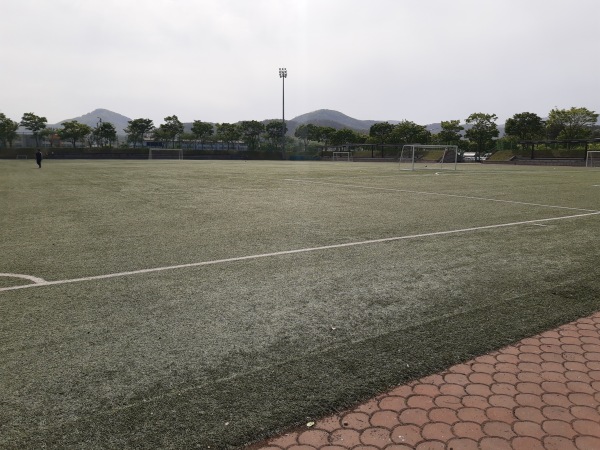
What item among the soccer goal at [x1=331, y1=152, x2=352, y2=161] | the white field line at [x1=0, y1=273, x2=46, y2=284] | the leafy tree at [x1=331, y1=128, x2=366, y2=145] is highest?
the leafy tree at [x1=331, y1=128, x2=366, y2=145]

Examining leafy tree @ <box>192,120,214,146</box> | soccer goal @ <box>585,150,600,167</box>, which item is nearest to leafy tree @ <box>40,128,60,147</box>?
leafy tree @ <box>192,120,214,146</box>

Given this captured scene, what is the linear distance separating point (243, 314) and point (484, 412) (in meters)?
2.33

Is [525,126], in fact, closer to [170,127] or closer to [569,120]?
[569,120]

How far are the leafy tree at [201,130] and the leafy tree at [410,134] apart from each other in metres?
47.0

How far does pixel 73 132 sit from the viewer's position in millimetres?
96688

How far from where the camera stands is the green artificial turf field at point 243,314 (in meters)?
2.80

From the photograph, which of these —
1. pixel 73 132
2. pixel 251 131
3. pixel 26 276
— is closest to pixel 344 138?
pixel 251 131

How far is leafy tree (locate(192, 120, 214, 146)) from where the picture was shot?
11462cm

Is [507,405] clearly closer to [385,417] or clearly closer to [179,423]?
[385,417]

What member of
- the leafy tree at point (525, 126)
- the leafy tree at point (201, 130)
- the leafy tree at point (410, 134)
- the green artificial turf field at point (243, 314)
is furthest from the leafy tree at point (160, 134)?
the green artificial turf field at point (243, 314)

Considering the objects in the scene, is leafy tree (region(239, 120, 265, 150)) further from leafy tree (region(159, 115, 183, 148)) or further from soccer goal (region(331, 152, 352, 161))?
soccer goal (region(331, 152, 352, 161))

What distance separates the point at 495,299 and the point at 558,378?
5.25 feet

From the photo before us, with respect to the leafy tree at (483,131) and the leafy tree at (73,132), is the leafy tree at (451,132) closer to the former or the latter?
the leafy tree at (483,131)

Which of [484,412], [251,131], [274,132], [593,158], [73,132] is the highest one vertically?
[251,131]
